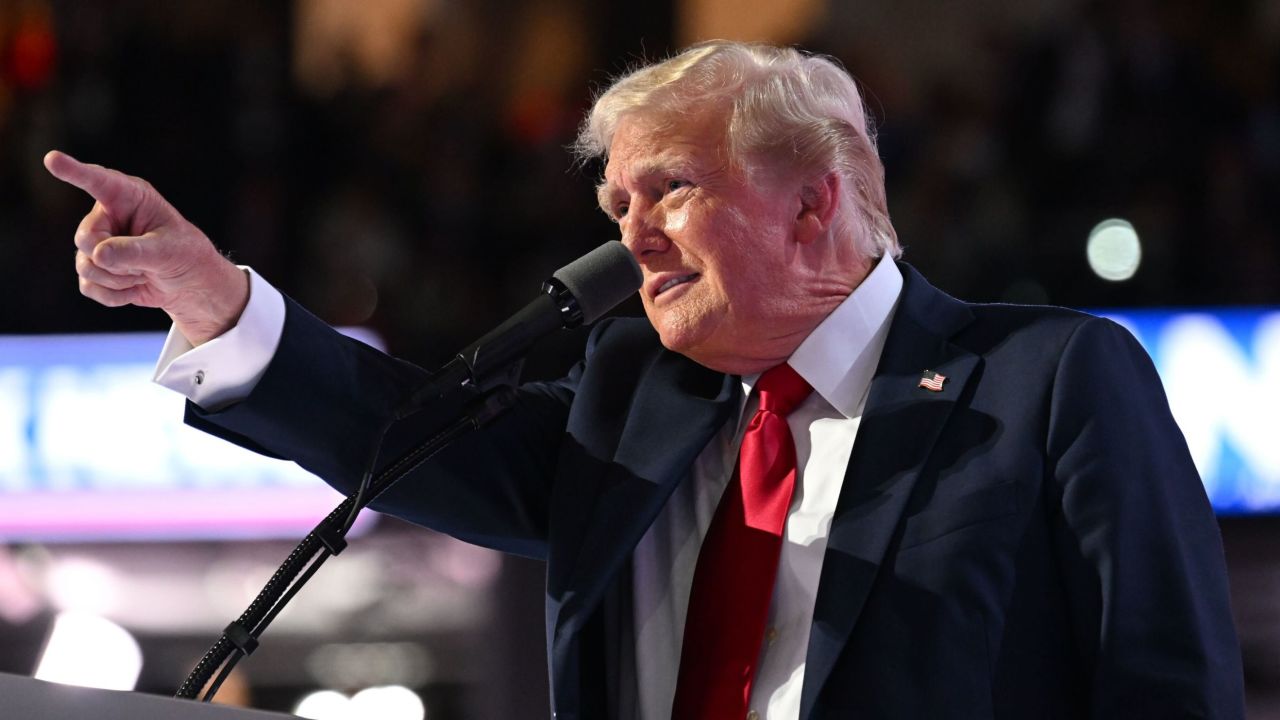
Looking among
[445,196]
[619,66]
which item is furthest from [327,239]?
Answer: [619,66]

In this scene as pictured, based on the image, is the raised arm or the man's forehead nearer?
the raised arm

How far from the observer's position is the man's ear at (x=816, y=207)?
1.92 m

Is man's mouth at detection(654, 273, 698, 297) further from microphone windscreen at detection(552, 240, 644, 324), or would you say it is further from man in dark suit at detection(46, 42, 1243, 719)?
microphone windscreen at detection(552, 240, 644, 324)

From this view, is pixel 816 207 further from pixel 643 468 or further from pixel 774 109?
pixel 643 468

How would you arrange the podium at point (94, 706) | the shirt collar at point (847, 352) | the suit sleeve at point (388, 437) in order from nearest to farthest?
the podium at point (94, 706) → the suit sleeve at point (388, 437) → the shirt collar at point (847, 352)

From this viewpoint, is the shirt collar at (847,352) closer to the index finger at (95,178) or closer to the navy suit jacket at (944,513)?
the navy suit jacket at (944,513)

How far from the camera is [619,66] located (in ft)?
17.4

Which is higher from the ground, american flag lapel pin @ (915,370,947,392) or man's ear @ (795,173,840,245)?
man's ear @ (795,173,840,245)

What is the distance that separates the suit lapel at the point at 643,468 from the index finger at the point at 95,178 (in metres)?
0.64

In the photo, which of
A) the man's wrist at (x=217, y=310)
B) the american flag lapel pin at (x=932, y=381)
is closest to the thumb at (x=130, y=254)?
the man's wrist at (x=217, y=310)

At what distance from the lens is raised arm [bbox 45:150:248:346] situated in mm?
1469

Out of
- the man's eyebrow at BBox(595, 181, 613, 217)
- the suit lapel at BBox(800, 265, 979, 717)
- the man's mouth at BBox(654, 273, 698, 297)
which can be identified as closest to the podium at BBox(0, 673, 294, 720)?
the suit lapel at BBox(800, 265, 979, 717)

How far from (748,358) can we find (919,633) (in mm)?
432

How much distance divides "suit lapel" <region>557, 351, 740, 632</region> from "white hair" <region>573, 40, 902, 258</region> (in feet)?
0.90
